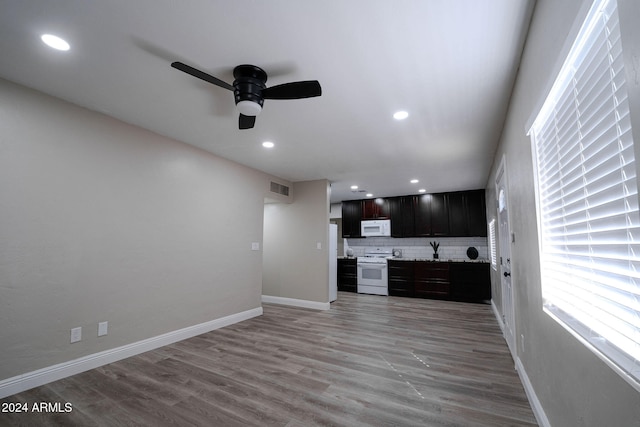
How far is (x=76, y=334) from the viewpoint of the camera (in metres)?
2.51

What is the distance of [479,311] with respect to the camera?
4.95 m

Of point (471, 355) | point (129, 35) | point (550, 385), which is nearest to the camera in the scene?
point (550, 385)

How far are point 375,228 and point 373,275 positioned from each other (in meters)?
1.19

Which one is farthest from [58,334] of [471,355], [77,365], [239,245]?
[471,355]

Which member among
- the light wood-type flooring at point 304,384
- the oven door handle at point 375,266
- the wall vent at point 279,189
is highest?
the wall vent at point 279,189

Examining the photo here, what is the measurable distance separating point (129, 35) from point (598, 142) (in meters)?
2.43

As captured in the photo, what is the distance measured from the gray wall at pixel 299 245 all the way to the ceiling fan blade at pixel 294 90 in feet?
10.7

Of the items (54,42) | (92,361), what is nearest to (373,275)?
(92,361)

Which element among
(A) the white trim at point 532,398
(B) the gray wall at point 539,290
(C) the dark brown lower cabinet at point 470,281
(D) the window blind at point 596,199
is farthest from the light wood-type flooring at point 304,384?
(C) the dark brown lower cabinet at point 470,281

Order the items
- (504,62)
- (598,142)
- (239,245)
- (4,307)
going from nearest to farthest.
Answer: (598,142) < (504,62) < (4,307) < (239,245)

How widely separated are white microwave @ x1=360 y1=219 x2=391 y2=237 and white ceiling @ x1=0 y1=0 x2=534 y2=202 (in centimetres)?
370

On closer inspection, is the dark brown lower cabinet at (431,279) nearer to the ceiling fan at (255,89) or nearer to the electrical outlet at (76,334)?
the ceiling fan at (255,89)

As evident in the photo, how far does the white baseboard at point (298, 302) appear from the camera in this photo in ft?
16.6

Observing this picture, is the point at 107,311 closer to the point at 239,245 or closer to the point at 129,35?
the point at 239,245
